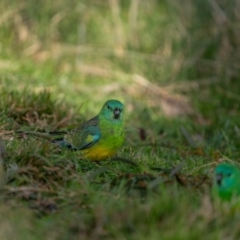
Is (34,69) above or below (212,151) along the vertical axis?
above

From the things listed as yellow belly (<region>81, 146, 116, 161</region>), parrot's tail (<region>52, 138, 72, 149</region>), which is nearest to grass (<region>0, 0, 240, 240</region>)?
yellow belly (<region>81, 146, 116, 161</region>)

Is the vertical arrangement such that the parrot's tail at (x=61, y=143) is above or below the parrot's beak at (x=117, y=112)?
below

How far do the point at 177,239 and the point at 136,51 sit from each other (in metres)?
5.82

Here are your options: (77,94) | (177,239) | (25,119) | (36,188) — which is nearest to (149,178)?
(36,188)

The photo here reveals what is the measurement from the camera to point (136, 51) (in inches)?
349

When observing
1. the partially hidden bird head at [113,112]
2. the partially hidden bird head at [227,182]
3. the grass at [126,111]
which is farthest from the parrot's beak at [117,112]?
the partially hidden bird head at [227,182]

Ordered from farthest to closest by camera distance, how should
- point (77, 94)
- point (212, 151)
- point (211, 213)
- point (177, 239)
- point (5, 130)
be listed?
1. point (77, 94)
2. point (212, 151)
3. point (5, 130)
4. point (211, 213)
5. point (177, 239)

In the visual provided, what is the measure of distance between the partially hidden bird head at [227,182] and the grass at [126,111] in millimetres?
76

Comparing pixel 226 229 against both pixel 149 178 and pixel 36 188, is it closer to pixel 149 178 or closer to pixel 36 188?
pixel 149 178

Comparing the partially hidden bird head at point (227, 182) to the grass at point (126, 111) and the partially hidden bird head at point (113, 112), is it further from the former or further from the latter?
the partially hidden bird head at point (113, 112)

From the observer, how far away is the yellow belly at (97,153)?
4.77 metres

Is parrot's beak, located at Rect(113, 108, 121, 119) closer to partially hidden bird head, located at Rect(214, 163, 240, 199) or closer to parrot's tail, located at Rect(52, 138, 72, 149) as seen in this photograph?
parrot's tail, located at Rect(52, 138, 72, 149)

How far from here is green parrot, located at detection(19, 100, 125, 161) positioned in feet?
15.6

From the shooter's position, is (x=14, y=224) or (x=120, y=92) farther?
(x=120, y=92)
